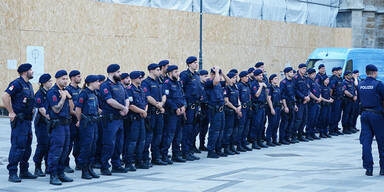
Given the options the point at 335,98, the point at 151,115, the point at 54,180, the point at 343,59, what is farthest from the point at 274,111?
the point at 343,59

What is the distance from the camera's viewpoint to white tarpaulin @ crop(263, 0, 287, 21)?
3139cm

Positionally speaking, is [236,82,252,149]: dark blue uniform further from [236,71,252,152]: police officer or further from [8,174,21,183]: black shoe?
[8,174,21,183]: black shoe

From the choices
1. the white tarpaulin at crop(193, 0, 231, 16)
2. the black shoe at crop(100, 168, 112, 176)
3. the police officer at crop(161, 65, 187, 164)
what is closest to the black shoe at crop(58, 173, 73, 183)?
the black shoe at crop(100, 168, 112, 176)

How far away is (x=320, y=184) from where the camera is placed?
10547 mm

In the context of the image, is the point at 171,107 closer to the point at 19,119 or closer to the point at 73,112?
the point at 73,112

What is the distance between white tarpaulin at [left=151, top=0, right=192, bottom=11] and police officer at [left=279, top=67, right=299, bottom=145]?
9858 mm

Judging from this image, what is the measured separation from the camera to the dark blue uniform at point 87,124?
11.1m

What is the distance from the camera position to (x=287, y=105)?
55.5ft

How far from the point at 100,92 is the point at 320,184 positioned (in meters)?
4.03

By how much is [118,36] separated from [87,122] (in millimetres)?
13007

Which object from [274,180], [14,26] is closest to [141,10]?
[14,26]

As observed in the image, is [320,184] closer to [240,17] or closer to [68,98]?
[68,98]

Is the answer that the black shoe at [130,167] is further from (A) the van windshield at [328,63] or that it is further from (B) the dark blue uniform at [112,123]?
(A) the van windshield at [328,63]

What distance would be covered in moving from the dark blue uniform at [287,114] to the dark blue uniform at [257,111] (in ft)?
3.59
